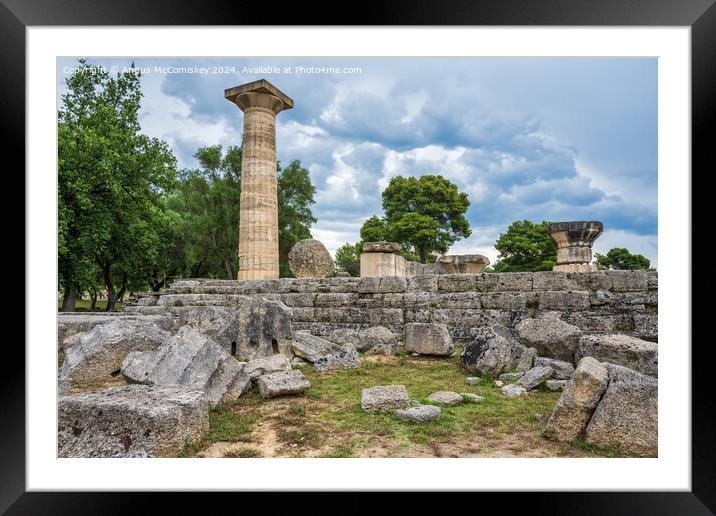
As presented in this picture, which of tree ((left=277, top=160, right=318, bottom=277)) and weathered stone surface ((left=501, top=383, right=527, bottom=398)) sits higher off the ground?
tree ((left=277, top=160, right=318, bottom=277))

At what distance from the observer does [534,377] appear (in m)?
4.38

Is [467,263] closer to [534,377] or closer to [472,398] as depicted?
[534,377]

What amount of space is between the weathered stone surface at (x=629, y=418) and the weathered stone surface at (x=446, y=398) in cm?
126

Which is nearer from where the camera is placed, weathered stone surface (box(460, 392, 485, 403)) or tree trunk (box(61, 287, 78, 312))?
weathered stone surface (box(460, 392, 485, 403))

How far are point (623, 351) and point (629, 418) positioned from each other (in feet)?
6.93

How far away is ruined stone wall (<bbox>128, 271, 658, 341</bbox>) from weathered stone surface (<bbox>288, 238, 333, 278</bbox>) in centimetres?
111

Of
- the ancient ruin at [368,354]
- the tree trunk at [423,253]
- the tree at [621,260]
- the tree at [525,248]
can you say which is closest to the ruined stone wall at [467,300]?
the ancient ruin at [368,354]

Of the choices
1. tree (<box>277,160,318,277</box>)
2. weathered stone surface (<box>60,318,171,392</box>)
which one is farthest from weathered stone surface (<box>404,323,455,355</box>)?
tree (<box>277,160,318,277</box>)

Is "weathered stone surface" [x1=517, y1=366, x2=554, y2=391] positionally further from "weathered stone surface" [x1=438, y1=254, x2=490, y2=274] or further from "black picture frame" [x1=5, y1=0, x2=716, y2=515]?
"weathered stone surface" [x1=438, y1=254, x2=490, y2=274]

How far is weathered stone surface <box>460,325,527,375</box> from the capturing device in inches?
194

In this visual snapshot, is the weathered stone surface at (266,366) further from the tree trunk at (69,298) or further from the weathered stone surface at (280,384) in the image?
the tree trunk at (69,298)

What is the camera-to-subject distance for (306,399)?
13.1ft

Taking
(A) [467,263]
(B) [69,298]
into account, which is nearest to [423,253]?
(A) [467,263]
